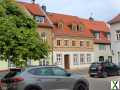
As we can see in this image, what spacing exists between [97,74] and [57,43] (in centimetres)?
2473

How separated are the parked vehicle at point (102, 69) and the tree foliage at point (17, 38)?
572cm

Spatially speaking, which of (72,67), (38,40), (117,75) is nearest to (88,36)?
(72,67)

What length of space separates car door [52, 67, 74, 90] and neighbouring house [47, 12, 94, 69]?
44.2 meters

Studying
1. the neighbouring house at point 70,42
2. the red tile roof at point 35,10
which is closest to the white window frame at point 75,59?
the neighbouring house at point 70,42

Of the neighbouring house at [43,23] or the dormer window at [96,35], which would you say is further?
the dormer window at [96,35]

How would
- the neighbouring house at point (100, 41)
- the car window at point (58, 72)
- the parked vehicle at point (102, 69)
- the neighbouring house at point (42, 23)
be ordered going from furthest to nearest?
the neighbouring house at point (100, 41)
the neighbouring house at point (42, 23)
the parked vehicle at point (102, 69)
the car window at point (58, 72)

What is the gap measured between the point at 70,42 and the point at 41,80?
49.2m

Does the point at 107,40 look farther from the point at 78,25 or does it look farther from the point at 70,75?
the point at 70,75

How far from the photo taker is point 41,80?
735 inches

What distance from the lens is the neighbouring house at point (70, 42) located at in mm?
65312

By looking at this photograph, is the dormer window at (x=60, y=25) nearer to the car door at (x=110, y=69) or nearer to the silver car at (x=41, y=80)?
the car door at (x=110, y=69)

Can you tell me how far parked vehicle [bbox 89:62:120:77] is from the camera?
40.8 metres

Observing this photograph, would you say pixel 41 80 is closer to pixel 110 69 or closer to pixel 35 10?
pixel 110 69

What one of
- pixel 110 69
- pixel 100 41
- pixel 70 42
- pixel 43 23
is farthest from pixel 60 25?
pixel 110 69
